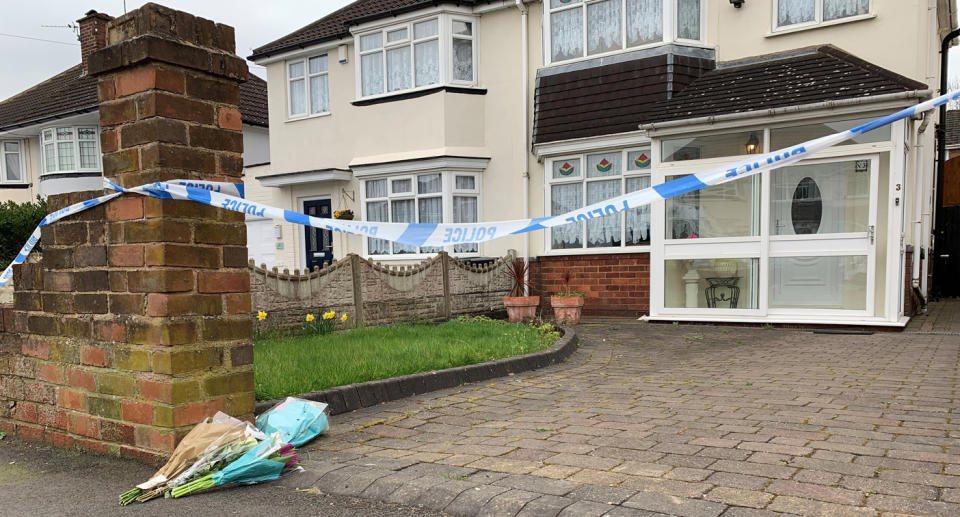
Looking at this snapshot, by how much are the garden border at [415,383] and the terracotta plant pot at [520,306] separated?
412cm

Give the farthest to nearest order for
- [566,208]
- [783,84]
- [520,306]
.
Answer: [566,208] < [520,306] < [783,84]

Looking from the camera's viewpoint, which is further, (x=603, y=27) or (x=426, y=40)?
(x=426, y=40)

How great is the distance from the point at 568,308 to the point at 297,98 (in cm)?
917

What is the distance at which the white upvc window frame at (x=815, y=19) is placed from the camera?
9.85 m

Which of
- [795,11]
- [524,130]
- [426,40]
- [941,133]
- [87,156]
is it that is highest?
[426,40]

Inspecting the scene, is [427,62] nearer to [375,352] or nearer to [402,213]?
[402,213]

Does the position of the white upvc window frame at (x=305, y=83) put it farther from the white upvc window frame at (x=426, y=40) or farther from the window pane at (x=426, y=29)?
the window pane at (x=426, y=29)

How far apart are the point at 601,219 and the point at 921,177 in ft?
17.5

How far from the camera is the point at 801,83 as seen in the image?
375 inches

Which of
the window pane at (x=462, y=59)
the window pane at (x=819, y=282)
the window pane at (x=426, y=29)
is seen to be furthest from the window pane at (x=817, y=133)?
the window pane at (x=426, y=29)

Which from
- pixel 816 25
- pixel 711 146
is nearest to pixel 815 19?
pixel 816 25

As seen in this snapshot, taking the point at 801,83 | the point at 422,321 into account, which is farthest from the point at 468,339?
the point at 801,83

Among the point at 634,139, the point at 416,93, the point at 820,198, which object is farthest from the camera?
the point at 416,93

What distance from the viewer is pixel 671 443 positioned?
3.64m
